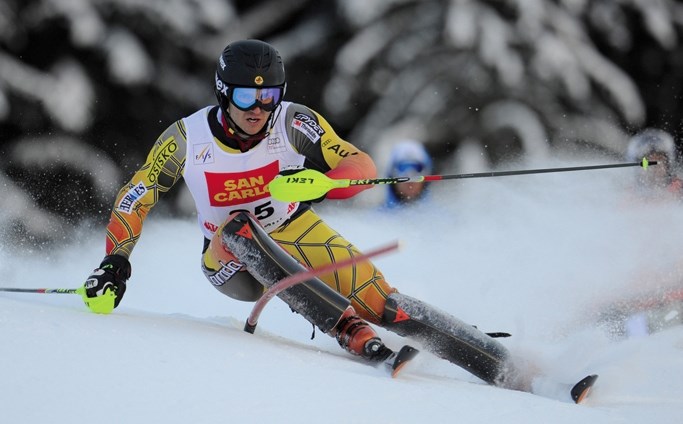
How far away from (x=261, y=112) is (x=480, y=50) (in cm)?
368

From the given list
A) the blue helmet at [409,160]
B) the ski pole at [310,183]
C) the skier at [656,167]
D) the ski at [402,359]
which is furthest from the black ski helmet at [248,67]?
the blue helmet at [409,160]

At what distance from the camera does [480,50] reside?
22.2 feet

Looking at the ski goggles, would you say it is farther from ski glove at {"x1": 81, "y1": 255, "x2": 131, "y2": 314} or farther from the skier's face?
ski glove at {"x1": 81, "y1": 255, "x2": 131, "y2": 314}

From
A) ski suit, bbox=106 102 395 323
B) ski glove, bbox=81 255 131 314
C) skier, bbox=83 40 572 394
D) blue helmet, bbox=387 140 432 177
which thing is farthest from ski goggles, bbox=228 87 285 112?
blue helmet, bbox=387 140 432 177

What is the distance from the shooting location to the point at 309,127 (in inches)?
143

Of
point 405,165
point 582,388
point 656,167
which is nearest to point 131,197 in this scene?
point 582,388

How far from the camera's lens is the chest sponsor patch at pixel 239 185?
11.8 feet

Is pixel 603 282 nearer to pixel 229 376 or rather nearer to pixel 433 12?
pixel 433 12

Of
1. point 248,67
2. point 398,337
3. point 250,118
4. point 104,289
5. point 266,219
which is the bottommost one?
point 104,289

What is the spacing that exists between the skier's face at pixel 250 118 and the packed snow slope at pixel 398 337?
30.4 inches

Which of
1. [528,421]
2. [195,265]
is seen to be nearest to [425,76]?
[195,265]

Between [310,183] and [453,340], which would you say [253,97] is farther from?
[453,340]

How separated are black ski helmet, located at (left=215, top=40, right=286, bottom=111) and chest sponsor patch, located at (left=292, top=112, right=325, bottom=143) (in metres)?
0.23

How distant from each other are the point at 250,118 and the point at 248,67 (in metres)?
0.20
